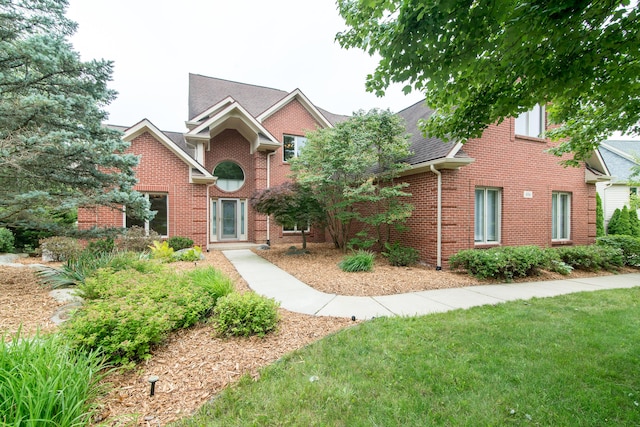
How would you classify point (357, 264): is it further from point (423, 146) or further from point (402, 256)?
point (423, 146)

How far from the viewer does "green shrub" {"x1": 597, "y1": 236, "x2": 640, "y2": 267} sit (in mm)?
9062

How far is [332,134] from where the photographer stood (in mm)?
9148

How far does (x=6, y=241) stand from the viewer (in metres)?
9.72

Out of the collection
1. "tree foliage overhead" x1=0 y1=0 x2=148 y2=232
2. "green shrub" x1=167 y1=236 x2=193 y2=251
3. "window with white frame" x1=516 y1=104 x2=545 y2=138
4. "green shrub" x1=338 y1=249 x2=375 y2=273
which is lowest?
"green shrub" x1=338 y1=249 x2=375 y2=273

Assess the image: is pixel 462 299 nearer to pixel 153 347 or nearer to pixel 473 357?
pixel 473 357

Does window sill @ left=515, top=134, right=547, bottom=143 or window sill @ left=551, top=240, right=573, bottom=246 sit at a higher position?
window sill @ left=515, top=134, right=547, bottom=143

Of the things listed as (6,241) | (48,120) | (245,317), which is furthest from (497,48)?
(6,241)

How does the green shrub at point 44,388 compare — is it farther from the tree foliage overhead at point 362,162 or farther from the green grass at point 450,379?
the tree foliage overhead at point 362,162

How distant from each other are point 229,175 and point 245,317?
1189 cm

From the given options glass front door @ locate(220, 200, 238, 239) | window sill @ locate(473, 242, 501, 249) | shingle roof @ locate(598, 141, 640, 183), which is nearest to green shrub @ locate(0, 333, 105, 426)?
window sill @ locate(473, 242, 501, 249)

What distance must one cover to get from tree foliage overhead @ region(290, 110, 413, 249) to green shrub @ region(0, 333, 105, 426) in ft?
23.1

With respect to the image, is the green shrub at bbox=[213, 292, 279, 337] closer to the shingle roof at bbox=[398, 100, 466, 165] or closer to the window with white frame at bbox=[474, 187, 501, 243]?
the shingle roof at bbox=[398, 100, 466, 165]

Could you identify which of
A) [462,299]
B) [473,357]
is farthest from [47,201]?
[462,299]

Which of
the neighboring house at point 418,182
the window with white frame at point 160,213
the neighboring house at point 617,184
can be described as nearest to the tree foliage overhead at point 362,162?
the neighboring house at point 418,182
